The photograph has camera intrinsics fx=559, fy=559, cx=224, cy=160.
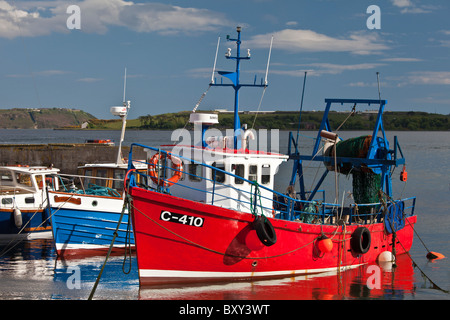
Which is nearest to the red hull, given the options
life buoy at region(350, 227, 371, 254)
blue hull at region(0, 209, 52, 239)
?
life buoy at region(350, 227, 371, 254)

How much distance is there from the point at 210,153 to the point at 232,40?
3737 mm

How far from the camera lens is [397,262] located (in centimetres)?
1978

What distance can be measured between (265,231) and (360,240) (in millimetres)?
4097

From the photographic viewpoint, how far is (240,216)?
545 inches

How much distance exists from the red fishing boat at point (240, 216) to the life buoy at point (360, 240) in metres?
0.03

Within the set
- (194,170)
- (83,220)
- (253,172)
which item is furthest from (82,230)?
(253,172)

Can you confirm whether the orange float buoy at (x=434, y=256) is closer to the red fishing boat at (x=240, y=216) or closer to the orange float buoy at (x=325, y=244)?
the red fishing boat at (x=240, y=216)

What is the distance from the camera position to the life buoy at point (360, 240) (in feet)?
54.0

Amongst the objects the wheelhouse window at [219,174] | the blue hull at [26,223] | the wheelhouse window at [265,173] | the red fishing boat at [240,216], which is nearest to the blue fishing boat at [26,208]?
the blue hull at [26,223]

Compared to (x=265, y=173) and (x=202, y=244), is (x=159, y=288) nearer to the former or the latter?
(x=202, y=244)

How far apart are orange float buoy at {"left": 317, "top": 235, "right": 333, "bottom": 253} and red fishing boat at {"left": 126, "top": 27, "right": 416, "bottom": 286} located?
→ 0.03 meters

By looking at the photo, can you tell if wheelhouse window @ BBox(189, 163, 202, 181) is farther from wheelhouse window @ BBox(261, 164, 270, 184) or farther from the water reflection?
the water reflection
